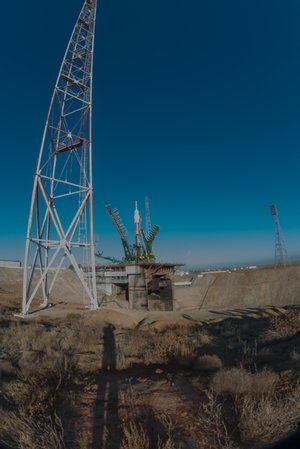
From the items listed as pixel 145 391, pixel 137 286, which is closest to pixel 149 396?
pixel 145 391

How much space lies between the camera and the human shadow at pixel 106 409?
3.47 m

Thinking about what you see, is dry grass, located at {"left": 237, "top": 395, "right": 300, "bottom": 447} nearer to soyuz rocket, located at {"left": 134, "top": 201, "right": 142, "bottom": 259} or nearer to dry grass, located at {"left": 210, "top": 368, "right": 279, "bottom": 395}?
dry grass, located at {"left": 210, "top": 368, "right": 279, "bottom": 395}

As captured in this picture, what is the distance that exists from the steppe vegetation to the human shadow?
14 mm

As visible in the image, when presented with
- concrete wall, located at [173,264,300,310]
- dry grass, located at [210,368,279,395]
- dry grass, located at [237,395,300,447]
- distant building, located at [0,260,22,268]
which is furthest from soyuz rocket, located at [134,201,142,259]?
dry grass, located at [237,395,300,447]

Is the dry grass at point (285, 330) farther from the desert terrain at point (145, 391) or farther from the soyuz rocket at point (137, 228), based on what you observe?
the soyuz rocket at point (137, 228)

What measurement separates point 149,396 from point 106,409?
747 millimetres

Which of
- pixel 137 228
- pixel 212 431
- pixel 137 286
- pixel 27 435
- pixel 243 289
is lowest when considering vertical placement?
pixel 243 289

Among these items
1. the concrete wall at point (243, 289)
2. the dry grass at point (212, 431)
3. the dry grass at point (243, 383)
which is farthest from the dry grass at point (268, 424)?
the concrete wall at point (243, 289)

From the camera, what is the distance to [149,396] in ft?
15.3

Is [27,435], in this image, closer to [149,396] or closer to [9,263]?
[149,396]

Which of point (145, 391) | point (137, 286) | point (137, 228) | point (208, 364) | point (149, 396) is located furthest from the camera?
point (137, 228)

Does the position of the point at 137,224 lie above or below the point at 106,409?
above

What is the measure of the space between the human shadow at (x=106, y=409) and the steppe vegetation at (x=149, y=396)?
1 cm

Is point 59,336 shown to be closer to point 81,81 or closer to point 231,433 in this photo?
point 231,433
